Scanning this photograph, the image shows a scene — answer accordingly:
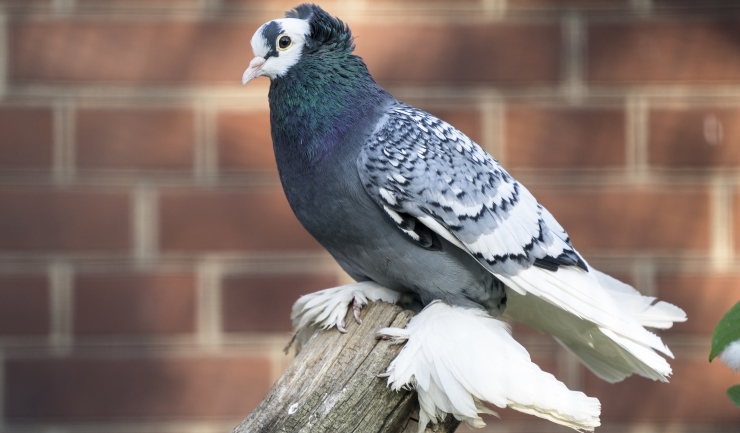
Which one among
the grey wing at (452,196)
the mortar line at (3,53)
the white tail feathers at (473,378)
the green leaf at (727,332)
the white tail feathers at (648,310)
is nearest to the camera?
the green leaf at (727,332)

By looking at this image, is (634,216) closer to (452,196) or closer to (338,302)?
(452,196)

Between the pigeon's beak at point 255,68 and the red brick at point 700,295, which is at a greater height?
the pigeon's beak at point 255,68

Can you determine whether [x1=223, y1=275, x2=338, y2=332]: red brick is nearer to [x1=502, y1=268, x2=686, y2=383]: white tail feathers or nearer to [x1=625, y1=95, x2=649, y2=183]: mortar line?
[x1=502, y1=268, x2=686, y2=383]: white tail feathers

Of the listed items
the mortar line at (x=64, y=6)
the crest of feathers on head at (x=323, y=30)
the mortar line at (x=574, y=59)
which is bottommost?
the crest of feathers on head at (x=323, y=30)

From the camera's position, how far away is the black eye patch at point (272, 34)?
1.41 metres

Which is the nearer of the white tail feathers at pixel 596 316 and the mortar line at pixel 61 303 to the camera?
the white tail feathers at pixel 596 316

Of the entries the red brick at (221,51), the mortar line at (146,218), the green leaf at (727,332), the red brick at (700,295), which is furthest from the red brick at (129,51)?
the green leaf at (727,332)

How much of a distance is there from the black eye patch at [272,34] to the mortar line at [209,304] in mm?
993

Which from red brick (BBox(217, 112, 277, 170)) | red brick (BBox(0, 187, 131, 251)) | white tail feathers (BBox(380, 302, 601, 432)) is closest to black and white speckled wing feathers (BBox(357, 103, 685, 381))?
white tail feathers (BBox(380, 302, 601, 432))

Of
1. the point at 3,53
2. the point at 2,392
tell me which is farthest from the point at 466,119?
the point at 2,392

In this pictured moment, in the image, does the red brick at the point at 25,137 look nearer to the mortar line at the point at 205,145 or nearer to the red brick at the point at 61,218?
the red brick at the point at 61,218

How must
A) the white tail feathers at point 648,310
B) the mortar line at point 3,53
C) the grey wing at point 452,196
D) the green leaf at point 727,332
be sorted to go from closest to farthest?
the green leaf at point 727,332 → the grey wing at point 452,196 → the white tail feathers at point 648,310 → the mortar line at point 3,53

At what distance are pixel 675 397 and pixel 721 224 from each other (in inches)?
21.1

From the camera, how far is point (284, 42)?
4.67 feet
